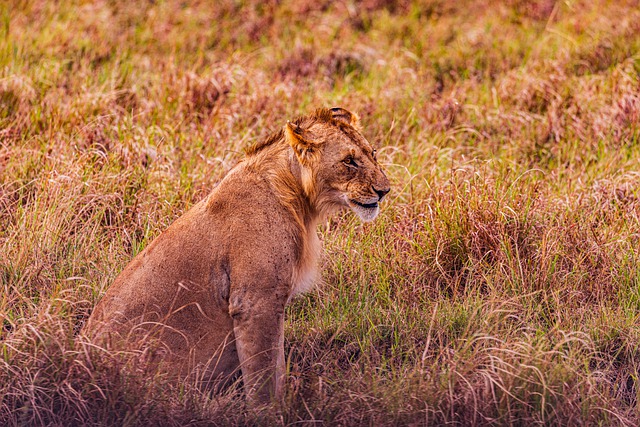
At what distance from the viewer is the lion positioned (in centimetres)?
386

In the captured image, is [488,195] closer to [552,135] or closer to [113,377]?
[552,135]

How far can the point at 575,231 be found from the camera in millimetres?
5348

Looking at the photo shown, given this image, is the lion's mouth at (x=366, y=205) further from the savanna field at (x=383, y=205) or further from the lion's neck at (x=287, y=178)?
the savanna field at (x=383, y=205)

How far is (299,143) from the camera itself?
158 inches

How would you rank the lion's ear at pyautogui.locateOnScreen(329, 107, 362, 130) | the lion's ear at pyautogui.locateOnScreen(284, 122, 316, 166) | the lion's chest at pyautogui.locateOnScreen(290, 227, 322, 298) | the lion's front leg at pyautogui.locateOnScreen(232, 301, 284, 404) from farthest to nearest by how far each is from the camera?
the lion's ear at pyautogui.locateOnScreen(329, 107, 362, 130) < the lion's chest at pyautogui.locateOnScreen(290, 227, 322, 298) < the lion's ear at pyautogui.locateOnScreen(284, 122, 316, 166) < the lion's front leg at pyautogui.locateOnScreen(232, 301, 284, 404)

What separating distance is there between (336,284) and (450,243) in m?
0.73

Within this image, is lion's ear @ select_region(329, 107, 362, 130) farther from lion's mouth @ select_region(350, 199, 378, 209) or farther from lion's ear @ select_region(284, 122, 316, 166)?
lion's mouth @ select_region(350, 199, 378, 209)

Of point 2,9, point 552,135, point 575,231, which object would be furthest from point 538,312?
point 2,9

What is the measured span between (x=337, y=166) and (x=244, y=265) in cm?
64

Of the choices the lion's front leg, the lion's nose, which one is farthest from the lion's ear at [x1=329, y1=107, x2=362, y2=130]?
the lion's front leg

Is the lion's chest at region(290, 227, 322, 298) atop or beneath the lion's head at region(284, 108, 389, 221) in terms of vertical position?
beneath

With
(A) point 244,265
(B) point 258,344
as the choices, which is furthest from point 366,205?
(B) point 258,344

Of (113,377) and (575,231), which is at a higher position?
(113,377)

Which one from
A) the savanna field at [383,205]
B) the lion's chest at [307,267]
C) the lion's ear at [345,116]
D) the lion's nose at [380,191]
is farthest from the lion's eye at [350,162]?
the savanna field at [383,205]
